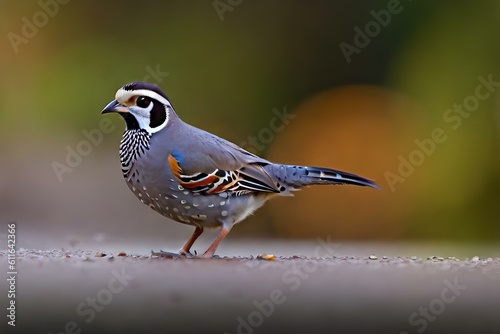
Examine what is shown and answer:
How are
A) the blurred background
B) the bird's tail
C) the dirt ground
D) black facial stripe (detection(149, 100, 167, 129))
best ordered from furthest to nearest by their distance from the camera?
1. the blurred background
2. the bird's tail
3. black facial stripe (detection(149, 100, 167, 129))
4. the dirt ground

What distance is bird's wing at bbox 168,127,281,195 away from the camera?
373cm

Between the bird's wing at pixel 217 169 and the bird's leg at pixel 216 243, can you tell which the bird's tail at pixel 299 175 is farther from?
the bird's leg at pixel 216 243

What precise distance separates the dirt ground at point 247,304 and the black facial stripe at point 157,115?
2.18 m

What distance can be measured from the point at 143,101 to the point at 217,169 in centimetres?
46

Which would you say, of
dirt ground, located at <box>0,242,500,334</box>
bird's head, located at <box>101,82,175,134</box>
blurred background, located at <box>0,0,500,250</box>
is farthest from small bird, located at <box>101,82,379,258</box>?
blurred background, located at <box>0,0,500,250</box>

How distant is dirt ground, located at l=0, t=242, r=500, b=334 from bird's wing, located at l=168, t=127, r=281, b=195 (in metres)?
2.01

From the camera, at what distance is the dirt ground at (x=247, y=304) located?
1559 mm

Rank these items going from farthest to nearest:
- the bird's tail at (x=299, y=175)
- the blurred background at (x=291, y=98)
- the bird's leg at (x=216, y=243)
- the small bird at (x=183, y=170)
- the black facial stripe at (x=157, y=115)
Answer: the blurred background at (x=291, y=98) → the bird's tail at (x=299, y=175) → the black facial stripe at (x=157, y=115) → the small bird at (x=183, y=170) → the bird's leg at (x=216, y=243)

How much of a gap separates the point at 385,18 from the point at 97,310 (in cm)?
797

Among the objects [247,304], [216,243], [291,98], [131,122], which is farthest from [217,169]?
[291,98]

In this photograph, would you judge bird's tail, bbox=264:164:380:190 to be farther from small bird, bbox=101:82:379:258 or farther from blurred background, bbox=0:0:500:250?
blurred background, bbox=0:0:500:250

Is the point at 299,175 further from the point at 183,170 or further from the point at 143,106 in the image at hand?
the point at 143,106

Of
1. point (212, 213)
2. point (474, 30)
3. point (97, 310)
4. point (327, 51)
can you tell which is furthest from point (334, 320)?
point (327, 51)

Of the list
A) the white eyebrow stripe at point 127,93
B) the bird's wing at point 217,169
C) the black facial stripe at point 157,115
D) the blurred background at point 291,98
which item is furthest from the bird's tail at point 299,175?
the blurred background at point 291,98
